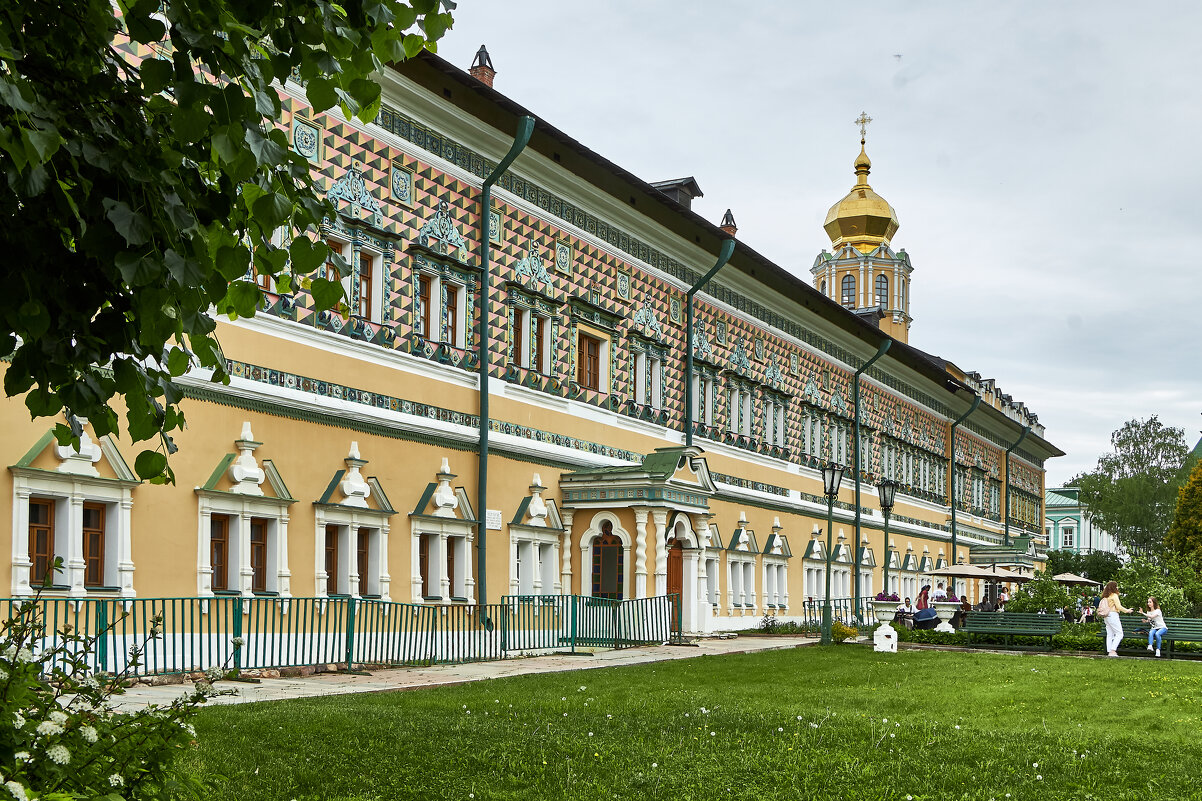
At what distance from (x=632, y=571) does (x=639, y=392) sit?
4.83 m

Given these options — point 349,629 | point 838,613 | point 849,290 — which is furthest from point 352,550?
point 849,290

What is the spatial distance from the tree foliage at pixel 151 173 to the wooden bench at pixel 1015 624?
2203 cm

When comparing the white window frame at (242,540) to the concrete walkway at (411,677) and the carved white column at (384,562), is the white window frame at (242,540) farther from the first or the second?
the concrete walkway at (411,677)

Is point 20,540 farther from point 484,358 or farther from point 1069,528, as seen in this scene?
point 1069,528

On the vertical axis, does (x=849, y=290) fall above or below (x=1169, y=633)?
above

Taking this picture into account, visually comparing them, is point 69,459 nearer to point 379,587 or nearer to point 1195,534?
point 379,587

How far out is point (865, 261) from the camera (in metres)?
58.6

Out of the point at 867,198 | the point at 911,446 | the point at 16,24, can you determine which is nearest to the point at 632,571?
the point at 16,24

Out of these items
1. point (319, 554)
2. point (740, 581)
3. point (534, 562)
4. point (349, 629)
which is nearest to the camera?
point (349, 629)

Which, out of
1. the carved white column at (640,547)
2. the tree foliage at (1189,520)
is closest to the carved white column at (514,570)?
the carved white column at (640,547)

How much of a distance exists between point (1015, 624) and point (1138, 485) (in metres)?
53.6

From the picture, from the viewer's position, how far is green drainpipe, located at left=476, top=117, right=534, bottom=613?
2148cm

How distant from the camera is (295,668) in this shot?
14.9 metres

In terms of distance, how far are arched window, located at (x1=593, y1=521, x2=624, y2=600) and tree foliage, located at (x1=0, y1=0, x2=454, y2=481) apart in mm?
19614
